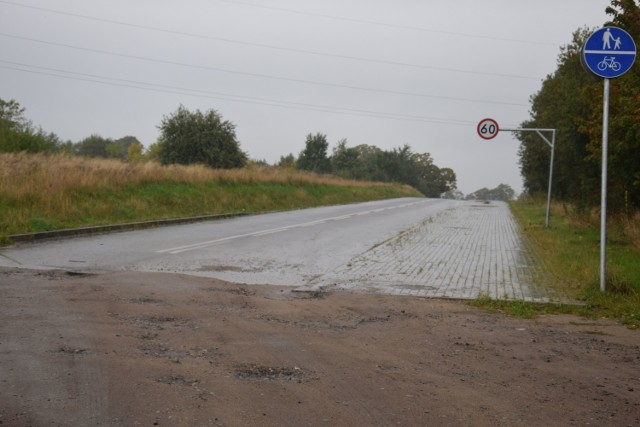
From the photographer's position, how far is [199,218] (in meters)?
23.6

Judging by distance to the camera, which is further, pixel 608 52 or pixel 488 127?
pixel 488 127

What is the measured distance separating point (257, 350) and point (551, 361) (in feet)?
8.71

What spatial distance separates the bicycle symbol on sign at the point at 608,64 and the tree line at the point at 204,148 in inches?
922

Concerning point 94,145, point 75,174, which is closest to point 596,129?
point 75,174

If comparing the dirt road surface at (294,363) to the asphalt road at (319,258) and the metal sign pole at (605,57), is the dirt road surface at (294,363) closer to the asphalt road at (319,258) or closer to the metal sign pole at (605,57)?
the asphalt road at (319,258)

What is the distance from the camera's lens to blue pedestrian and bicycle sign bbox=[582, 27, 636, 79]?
9109 mm

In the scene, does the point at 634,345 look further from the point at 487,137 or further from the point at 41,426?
the point at 487,137

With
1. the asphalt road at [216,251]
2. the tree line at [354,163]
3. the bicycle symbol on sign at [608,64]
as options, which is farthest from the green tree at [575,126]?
the tree line at [354,163]

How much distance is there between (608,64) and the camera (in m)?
9.23

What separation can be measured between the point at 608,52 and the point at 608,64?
0.56ft

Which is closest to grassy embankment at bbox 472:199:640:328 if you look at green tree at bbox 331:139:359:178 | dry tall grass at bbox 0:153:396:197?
dry tall grass at bbox 0:153:396:197

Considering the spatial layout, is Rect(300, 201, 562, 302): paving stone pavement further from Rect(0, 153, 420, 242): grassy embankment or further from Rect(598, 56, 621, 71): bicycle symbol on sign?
Rect(0, 153, 420, 242): grassy embankment

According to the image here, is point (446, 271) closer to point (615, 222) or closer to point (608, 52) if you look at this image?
point (608, 52)

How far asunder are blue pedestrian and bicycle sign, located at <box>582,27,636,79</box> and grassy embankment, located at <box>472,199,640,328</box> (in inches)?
121
